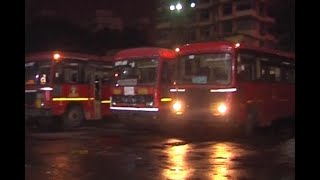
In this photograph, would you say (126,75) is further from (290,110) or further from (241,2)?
(241,2)

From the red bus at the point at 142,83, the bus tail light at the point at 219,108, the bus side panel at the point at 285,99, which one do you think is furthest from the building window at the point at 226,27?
the bus tail light at the point at 219,108

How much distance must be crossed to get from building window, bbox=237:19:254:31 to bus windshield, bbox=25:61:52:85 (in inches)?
2085

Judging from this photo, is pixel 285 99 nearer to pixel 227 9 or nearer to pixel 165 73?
pixel 165 73

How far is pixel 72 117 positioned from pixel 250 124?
6909 millimetres

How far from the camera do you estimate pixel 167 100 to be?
17969 mm

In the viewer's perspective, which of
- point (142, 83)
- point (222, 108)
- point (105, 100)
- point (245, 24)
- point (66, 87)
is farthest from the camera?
point (245, 24)

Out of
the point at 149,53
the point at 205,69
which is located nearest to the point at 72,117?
the point at 149,53

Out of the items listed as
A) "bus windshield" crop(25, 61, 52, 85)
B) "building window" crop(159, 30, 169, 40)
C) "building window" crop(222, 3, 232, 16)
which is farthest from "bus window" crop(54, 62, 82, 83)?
"building window" crop(159, 30, 169, 40)

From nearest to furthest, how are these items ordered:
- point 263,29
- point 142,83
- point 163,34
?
point 142,83 → point 263,29 → point 163,34

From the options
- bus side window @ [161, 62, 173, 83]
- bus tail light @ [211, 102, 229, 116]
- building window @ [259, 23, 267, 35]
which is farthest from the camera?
building window @ [259, 23, 267, 35]

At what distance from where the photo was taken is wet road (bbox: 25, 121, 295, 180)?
1005 centimetres

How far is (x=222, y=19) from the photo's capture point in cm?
7219

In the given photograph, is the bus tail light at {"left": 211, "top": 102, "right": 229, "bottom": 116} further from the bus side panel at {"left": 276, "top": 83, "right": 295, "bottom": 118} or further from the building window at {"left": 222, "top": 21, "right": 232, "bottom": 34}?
the building window at {"left": 222, "top": 21, "right": 232, "bottom": 34}
